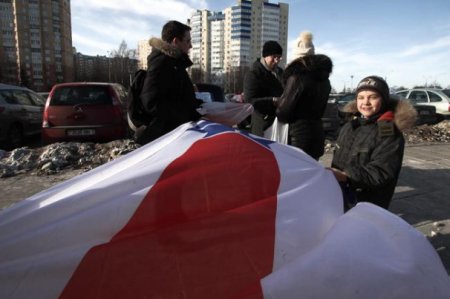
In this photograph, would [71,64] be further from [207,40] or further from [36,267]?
[36,267]

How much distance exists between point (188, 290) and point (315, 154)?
239 centimetres

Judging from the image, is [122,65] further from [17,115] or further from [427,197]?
[427,197]

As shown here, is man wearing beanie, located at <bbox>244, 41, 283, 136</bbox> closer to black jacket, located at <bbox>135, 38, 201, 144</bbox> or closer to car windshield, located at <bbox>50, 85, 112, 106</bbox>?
black jacket, located at <bbox>135, 38, 201, 144</bbox>

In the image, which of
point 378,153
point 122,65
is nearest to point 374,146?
point 378,153

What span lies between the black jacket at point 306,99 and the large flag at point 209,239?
161 centimetres

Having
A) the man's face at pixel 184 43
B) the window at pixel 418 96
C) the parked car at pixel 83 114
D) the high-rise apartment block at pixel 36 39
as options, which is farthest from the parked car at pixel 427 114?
the high-rise apartment block at pixel 36 39

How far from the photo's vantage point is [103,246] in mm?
1316

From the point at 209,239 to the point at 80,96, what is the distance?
7.53 meters

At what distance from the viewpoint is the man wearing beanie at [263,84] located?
362 centimetres

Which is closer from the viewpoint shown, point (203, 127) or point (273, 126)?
point (203, 127)

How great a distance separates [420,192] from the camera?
5113 mm

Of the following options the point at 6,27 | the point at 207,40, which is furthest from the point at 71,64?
the point at 207,40

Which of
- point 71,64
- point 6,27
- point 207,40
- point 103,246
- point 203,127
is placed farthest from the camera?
point 207,40

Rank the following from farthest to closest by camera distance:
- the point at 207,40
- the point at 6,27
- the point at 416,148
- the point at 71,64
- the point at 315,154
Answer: the point at 207,40, the point at 71,64, the point at 6,27, the point at 416,148, the point at 315,154
